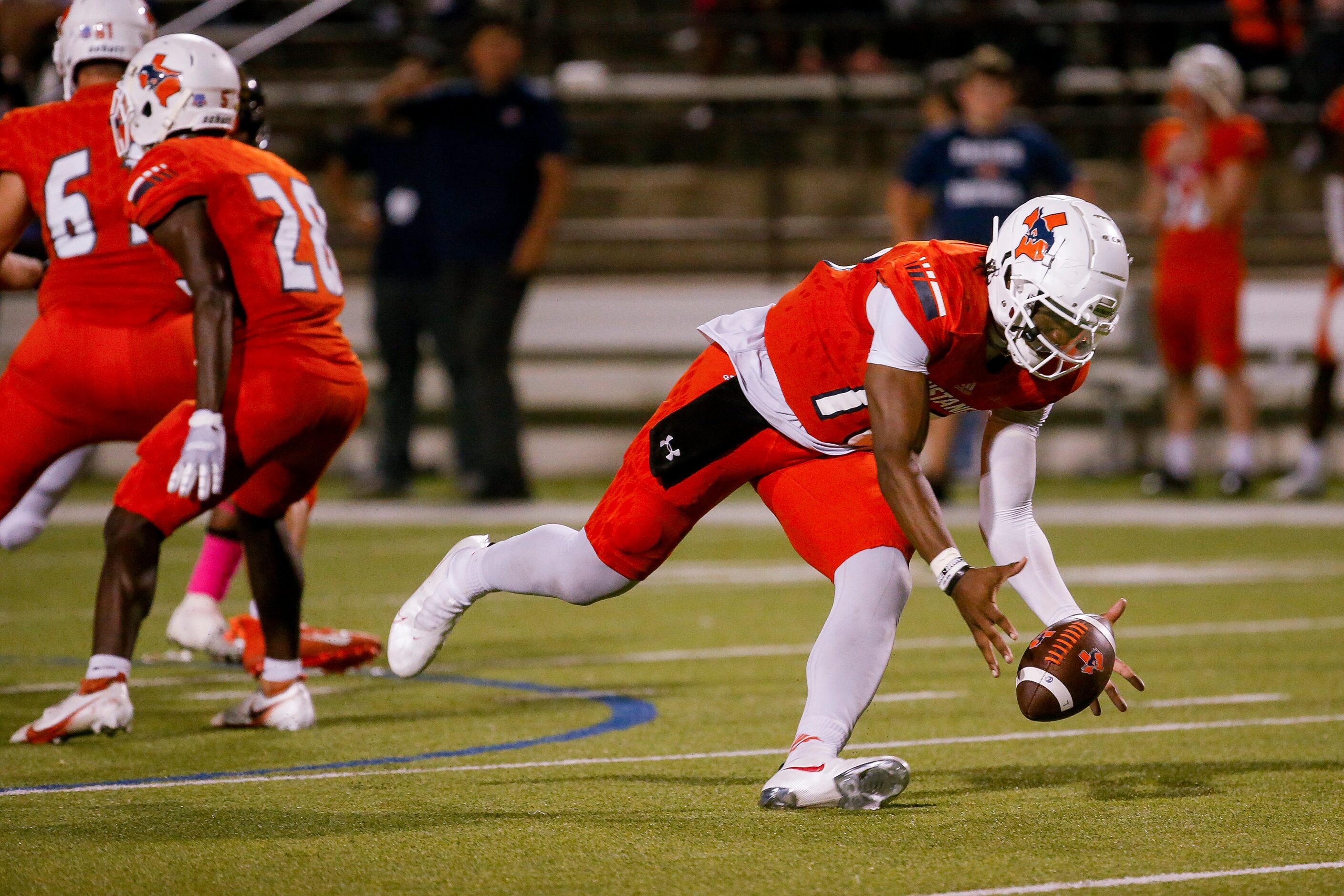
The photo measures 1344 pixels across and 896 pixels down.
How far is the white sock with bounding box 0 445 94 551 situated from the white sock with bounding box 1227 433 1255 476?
7.24 metres

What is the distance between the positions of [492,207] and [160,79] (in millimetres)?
5741

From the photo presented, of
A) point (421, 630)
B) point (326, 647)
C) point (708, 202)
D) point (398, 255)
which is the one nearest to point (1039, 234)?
point (421, 630)

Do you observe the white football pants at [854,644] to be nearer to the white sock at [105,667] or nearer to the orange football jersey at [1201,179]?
the white sock at [105,667]

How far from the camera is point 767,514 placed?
10.9 meters

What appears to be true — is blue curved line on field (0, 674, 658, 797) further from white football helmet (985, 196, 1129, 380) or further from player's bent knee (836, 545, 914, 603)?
white football helmet (985, 196, 1129, 380)

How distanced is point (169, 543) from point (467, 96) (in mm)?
3009

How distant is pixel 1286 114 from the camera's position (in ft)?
46.2

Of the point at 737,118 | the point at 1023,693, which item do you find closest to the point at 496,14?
the point at 737,118

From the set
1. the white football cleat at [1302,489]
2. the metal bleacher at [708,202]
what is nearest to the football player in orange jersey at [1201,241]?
the white football cleat at [1302,489]

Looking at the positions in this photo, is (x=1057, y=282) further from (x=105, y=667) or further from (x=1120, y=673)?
(x=105, y=667)

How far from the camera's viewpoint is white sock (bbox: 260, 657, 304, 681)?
514cm

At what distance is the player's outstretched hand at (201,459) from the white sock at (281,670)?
0.61 metres

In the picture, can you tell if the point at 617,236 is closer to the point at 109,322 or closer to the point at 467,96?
the point at 467,96

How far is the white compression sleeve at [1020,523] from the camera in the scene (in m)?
4.34
